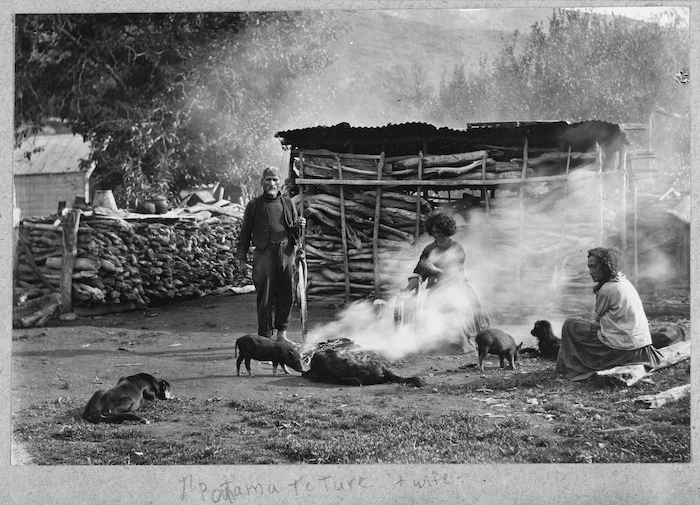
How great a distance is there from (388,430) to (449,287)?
2.41 m

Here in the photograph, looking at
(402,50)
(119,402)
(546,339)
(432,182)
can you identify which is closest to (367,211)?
(432,182)

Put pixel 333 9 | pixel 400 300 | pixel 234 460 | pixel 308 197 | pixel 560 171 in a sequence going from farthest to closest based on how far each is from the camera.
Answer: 1. pixel 308 197
2. pixel 560 171
3. pixel 400 300
4. pixel 333 9
5. pixel 234 460

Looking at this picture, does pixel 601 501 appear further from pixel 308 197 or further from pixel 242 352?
pixel 308 197

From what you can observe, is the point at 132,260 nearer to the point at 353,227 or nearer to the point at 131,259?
the point at 131,259

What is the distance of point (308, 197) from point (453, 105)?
2837mm

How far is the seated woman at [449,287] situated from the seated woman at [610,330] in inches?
55.1

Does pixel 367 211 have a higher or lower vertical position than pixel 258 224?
higher

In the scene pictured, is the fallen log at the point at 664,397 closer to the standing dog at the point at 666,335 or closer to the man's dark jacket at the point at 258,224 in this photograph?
the standing dog at the point at 666,335

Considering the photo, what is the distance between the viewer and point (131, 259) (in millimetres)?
11133

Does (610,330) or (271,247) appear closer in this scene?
(610,330)

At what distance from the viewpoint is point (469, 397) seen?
6383 millimetres

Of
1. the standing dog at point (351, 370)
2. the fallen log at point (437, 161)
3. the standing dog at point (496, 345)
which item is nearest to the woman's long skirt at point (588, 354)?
the standing dog at point (496, 345)

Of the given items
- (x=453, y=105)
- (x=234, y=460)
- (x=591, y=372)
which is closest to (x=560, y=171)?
(x=453, y=105)

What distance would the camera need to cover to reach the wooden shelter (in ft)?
27.6
